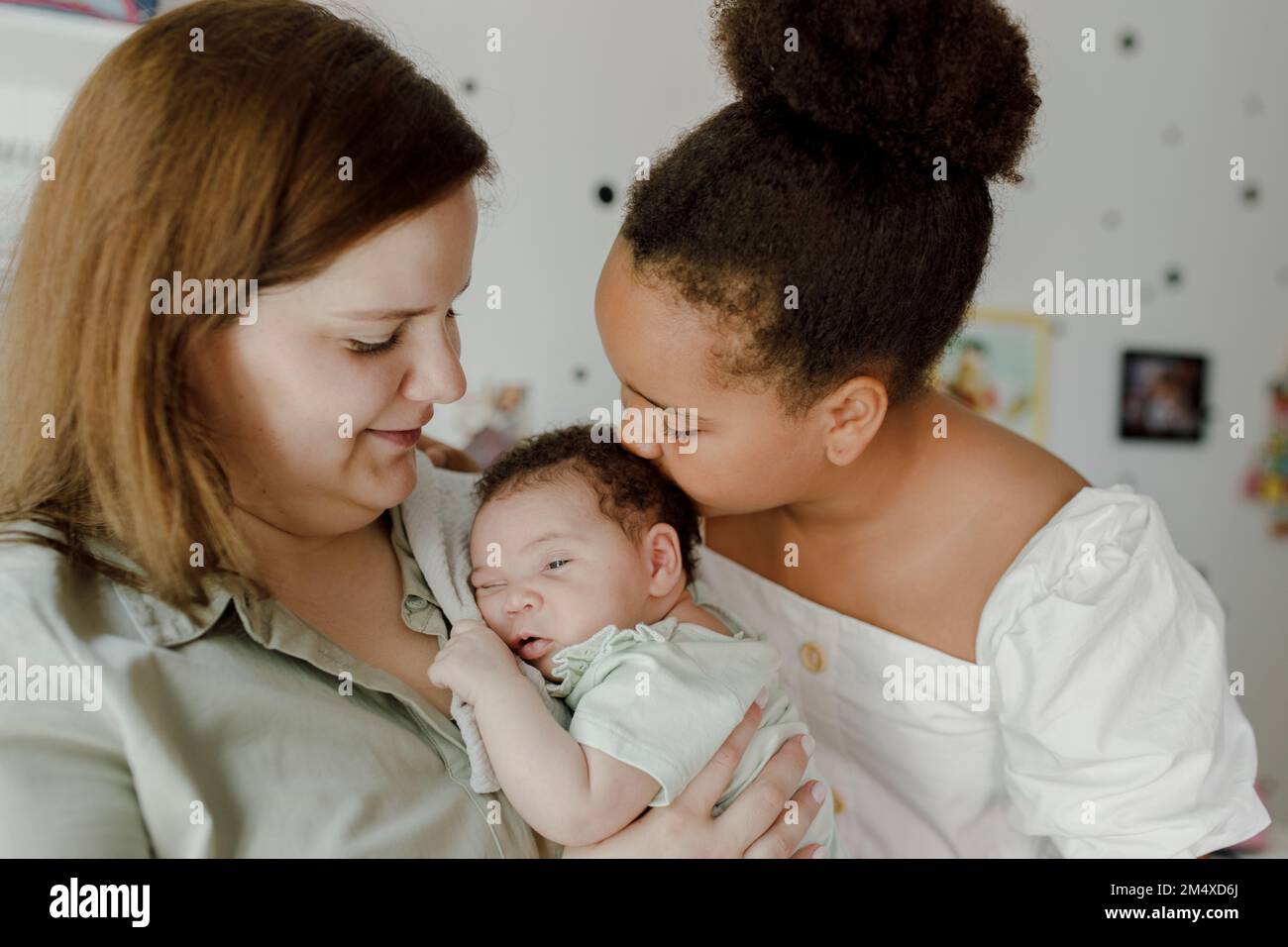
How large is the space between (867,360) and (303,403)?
68cm

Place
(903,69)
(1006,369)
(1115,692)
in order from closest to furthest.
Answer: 1. (903,69)
2. (1115,692)
3. (1006,369)

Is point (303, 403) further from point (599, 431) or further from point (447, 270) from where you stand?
point (599, 431)

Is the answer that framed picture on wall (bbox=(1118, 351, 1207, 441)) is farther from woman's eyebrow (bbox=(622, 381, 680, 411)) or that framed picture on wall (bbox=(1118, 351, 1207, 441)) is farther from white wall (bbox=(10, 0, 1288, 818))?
woman's eyebrow (bbox=(622, 381, 680, 411))

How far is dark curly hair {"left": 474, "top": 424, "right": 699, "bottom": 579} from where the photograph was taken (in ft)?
4.06

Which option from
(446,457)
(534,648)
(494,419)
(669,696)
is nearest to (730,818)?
(669,696)

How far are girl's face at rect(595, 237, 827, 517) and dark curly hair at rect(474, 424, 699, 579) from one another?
0.03 meters

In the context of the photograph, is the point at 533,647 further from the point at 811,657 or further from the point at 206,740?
the point at 811,657

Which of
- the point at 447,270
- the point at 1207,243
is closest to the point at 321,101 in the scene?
the point at 447,270

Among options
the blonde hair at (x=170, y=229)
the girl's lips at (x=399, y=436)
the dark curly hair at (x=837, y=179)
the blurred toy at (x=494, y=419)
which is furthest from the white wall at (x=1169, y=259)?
the blonde hair at (x=170, y=229)

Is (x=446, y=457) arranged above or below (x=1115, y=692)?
above

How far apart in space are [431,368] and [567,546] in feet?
0.91

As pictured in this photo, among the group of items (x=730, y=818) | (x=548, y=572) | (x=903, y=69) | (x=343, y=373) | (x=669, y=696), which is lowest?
(x=730, y=818)

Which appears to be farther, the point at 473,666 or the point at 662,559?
the point at 662,559

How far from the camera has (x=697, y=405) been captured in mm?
1261
